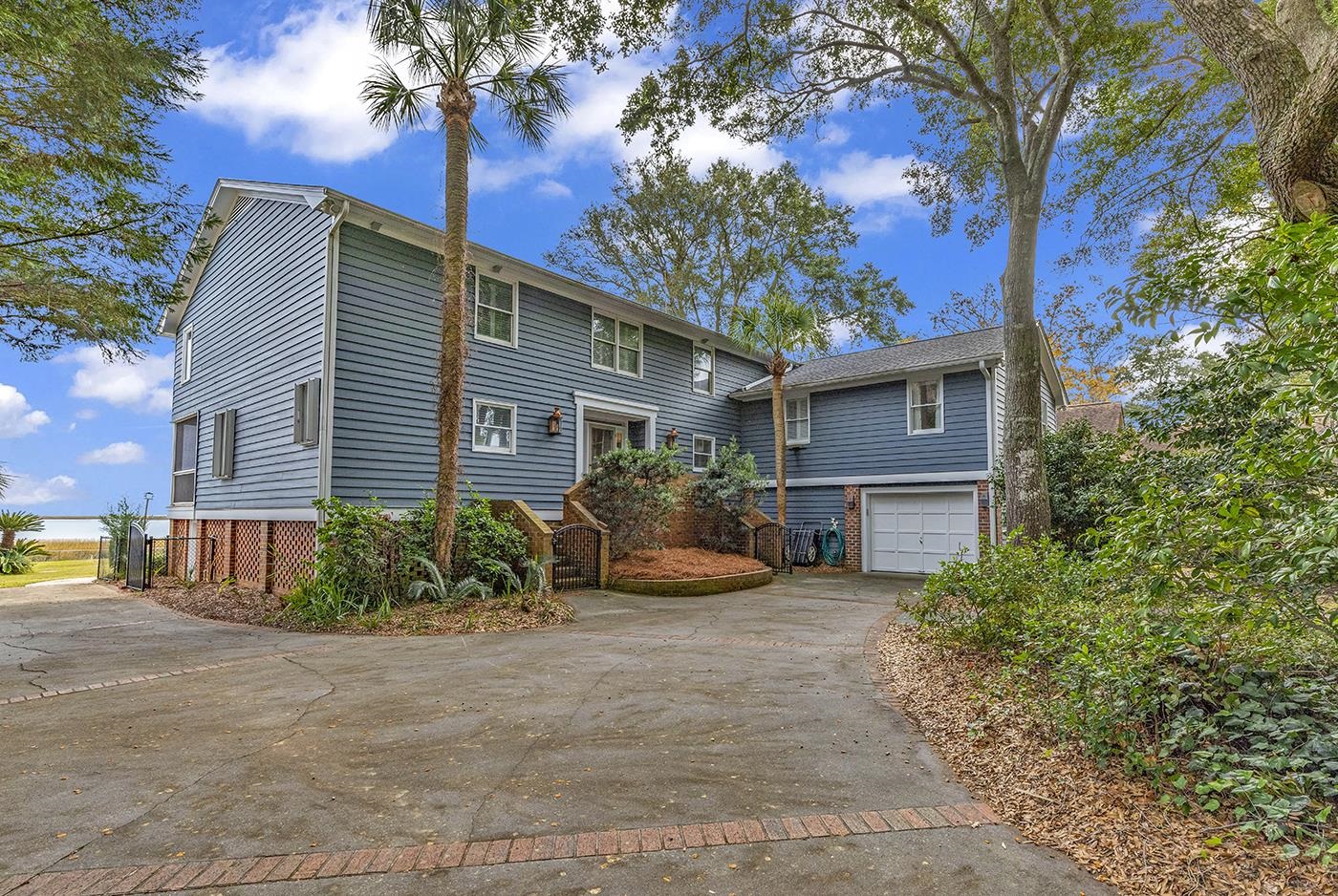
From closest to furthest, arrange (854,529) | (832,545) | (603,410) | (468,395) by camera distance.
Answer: (468,395)
(603,410)
(854,529)
(832,545)

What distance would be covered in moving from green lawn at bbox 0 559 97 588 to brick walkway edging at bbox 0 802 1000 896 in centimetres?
1481

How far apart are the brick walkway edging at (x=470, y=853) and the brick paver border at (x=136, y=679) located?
3646 millimetres

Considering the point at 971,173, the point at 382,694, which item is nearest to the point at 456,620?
the point at 382,694

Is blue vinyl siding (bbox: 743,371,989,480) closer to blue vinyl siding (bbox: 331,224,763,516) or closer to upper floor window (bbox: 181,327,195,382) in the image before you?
blue vinyl siding (bbox: 331,224,763,516)

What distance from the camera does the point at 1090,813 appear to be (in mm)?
2805

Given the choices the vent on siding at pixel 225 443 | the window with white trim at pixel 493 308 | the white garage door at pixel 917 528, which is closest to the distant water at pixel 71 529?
the vent on siding at pixel 225 443

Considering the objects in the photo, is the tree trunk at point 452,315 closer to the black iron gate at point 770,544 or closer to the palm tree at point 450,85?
the palm tree at point 450,85

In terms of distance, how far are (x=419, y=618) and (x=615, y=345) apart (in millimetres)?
7730

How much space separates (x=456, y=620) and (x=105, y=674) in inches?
126

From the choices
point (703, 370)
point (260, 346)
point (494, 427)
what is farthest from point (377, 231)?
point (703, 370)

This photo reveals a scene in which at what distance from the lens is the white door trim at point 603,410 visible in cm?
1308

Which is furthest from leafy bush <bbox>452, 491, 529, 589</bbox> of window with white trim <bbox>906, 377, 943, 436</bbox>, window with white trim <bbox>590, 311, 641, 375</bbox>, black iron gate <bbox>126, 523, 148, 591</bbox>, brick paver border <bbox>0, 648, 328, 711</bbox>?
window with white trim <bbox>906, 377, 943, 436</bbox>

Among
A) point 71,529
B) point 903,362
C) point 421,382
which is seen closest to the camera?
point 421,382

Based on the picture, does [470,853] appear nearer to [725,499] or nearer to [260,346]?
[260,346]
